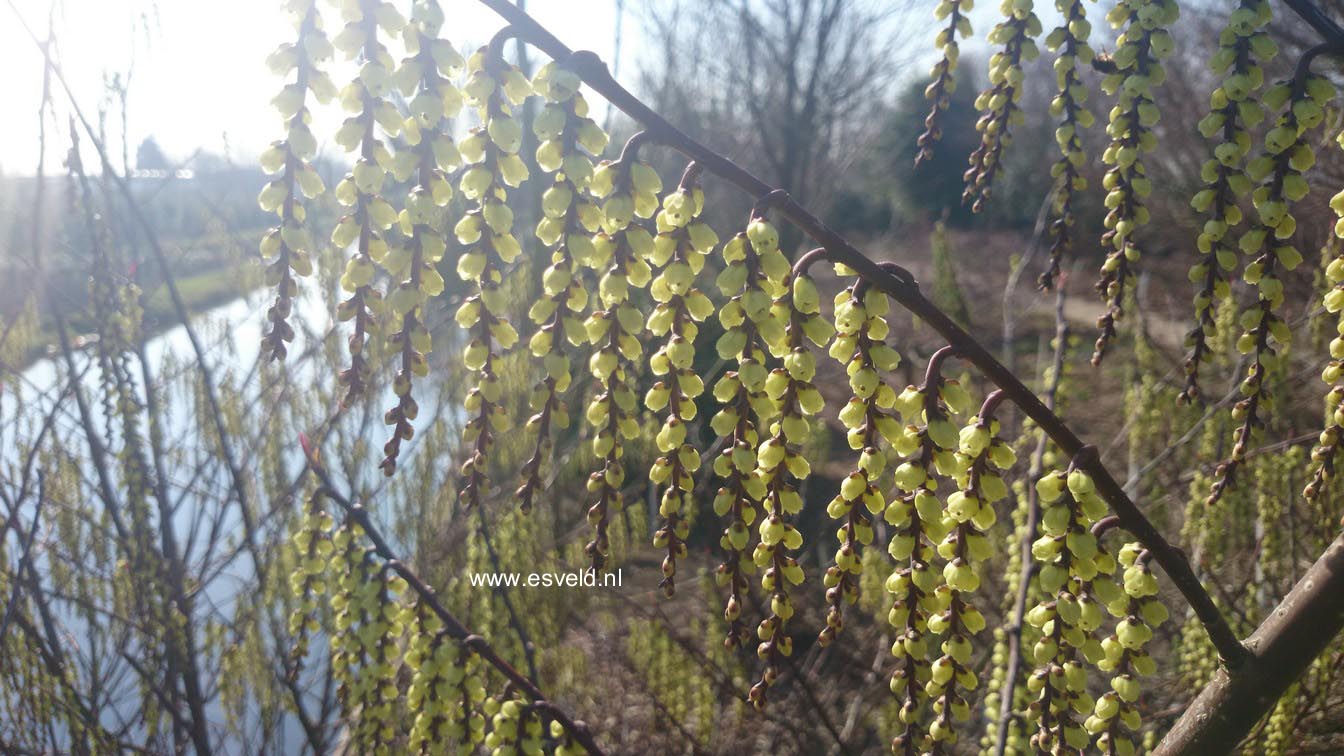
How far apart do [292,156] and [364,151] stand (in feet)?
0.24

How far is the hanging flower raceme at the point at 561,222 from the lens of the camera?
859mm

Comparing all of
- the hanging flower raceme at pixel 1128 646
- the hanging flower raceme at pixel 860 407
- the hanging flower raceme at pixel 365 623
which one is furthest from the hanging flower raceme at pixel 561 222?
the hanging flower raceme at pixel 365 623

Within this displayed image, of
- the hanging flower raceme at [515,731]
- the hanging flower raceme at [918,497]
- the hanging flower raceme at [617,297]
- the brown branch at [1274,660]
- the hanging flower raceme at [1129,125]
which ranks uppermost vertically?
the hanging flower raceme at [1129,125]

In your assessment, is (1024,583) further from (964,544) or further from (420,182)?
(420,182)

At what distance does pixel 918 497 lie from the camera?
96 cm

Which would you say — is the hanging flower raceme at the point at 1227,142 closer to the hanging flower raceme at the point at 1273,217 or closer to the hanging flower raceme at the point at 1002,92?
the hanging flower raceme at the point at 1273,217

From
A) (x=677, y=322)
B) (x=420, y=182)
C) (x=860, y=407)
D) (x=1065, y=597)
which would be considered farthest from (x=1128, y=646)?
(x=420, y=182)

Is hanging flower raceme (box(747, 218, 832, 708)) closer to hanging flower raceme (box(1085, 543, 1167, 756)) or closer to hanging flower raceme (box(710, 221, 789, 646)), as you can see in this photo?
hanging flower raceme (box(710, 221, 789, 646))

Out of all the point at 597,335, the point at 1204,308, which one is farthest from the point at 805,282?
the point at 1204,308

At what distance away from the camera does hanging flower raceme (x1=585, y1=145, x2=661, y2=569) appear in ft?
2.89

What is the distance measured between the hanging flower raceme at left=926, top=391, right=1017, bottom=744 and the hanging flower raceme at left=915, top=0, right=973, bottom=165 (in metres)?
0.65

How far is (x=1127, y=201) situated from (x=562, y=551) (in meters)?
4.35

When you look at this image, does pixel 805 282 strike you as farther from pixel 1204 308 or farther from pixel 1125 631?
pixel 1204 308

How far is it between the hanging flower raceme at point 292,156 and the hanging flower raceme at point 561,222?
0.22m
